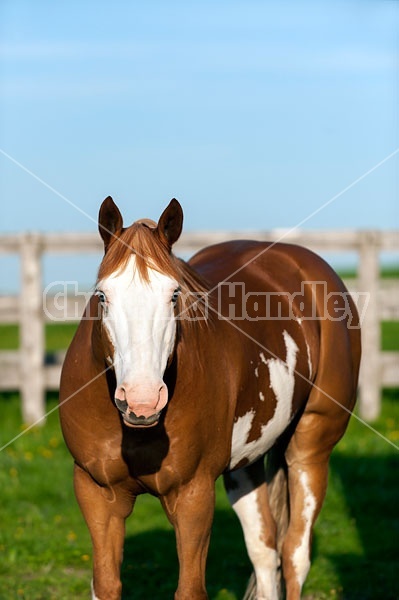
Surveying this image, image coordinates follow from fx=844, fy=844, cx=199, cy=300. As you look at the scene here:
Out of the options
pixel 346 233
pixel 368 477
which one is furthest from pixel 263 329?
pixel 346 233

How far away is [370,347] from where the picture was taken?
851 centimetres

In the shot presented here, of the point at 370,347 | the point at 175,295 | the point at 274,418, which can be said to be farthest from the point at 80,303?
the point at 175,295

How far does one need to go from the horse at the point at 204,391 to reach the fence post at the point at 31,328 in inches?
163

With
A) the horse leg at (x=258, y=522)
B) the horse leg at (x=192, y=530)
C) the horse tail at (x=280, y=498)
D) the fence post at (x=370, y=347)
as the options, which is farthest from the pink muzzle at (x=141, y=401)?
the fence post at (x=370, y=347)

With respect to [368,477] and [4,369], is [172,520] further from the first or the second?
[4,369]

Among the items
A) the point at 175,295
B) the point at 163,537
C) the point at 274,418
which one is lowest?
the point at 163,537

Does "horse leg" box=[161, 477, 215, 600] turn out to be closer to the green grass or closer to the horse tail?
the horse tail

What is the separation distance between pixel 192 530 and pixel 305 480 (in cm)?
122

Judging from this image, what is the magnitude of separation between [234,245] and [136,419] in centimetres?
204

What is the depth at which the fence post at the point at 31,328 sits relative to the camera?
8.55 meters

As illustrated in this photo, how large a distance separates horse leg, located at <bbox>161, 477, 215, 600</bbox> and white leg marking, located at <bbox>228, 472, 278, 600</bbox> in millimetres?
1026

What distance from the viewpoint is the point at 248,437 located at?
374 centimetres

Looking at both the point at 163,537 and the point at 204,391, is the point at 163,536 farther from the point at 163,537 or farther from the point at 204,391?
the point at 204,391

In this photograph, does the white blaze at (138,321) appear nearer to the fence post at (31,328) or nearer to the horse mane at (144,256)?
the horse mane at (144,256)
